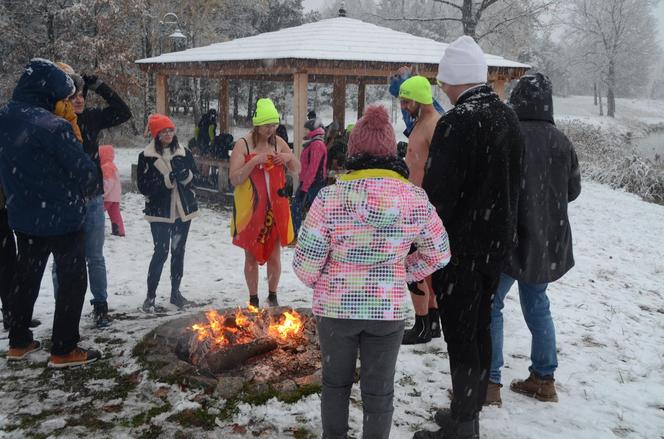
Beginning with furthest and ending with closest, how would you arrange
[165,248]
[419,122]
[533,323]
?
1. [165,248]
2. [419,122]
3. [533,323]

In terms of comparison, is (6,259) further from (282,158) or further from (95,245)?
(282,158)

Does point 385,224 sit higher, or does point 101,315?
point 385,224

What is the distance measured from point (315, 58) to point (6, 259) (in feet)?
21.2

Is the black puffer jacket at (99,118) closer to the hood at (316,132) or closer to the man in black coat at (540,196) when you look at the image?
the man in black coat at (540,196)

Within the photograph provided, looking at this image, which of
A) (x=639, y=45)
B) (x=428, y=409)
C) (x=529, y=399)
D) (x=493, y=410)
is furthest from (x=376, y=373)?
(x=639, y=45)

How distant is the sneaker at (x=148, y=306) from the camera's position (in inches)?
205

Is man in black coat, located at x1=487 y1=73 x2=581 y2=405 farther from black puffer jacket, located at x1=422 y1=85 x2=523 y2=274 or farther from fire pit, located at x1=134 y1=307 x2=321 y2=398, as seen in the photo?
fire pit, located at x1=134 y1=307 x2=321 y2=398

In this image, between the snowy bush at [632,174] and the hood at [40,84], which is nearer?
the hood at [40,84]

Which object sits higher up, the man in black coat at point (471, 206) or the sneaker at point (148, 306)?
the man in black coat at point (471, 206)

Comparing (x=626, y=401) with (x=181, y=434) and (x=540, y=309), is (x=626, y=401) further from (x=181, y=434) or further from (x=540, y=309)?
(x=181, y=434)

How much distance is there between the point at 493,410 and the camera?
3469 millimetres

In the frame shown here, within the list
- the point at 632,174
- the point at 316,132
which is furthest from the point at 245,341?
the point at 632,174

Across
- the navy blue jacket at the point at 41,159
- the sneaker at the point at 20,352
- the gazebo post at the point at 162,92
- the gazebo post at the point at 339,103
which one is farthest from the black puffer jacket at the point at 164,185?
the gazebo post at the point at 339,103

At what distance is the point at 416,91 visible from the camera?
4.21 m
